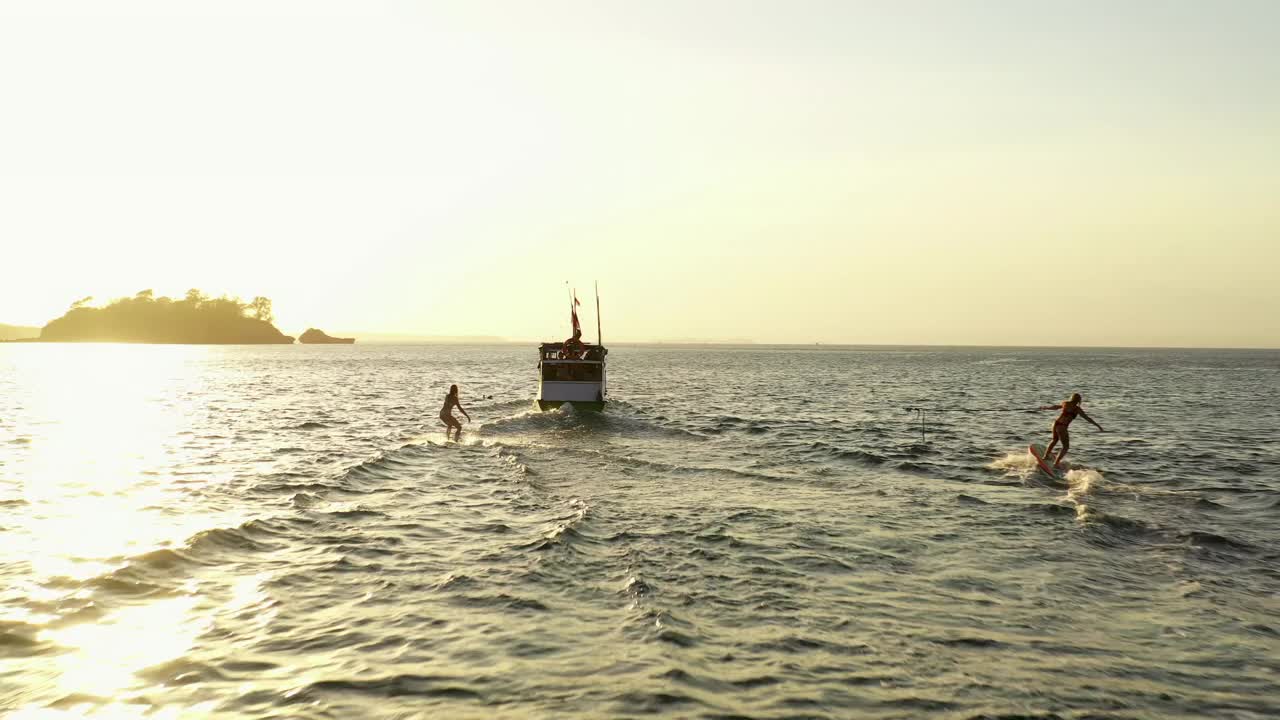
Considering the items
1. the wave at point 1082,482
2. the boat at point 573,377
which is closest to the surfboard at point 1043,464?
the wave at point 1082,482

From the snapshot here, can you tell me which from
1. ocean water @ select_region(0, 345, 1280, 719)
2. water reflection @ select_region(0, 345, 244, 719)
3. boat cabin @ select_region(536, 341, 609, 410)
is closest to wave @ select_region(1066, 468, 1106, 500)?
ocean water @ select_region(0, 345, 1280, 719)

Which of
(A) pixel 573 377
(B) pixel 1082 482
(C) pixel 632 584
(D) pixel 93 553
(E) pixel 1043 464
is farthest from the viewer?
(A) pixel 573 377

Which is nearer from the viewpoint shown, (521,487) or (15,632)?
(15,632)

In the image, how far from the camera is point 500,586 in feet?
38.9

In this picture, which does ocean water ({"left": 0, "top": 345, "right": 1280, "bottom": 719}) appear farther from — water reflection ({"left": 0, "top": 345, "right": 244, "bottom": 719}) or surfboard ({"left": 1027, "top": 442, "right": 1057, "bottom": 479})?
surfboard ({"left": 1027, "top": 442, "right": 1057, "bottom": 479})

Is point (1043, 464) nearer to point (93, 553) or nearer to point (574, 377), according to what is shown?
point (574, 377)

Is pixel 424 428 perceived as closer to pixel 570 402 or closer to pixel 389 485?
pixel 570 402

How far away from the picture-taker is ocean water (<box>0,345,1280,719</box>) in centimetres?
829

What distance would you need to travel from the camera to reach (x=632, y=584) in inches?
471

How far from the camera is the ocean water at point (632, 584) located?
8289 millimetres

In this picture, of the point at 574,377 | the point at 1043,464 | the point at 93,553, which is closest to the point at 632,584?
the point at 93,553

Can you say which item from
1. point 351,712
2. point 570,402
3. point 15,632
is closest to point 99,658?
point 15,632

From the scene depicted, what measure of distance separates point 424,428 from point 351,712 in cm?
3007

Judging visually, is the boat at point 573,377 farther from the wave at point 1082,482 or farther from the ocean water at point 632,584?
the wave at point 1082,482
